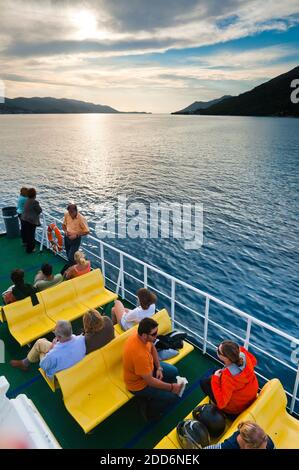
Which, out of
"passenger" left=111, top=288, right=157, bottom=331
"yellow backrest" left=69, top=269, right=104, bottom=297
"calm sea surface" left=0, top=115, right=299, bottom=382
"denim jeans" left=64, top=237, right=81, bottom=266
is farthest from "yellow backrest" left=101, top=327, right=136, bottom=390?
"calm sea surface" left=0, top=115, right=299, bottom=382

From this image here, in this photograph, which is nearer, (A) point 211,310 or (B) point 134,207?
(A) point 211,310

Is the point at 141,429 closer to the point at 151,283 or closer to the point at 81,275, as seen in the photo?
the point at 81,275

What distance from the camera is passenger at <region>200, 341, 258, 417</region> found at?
3.84 m

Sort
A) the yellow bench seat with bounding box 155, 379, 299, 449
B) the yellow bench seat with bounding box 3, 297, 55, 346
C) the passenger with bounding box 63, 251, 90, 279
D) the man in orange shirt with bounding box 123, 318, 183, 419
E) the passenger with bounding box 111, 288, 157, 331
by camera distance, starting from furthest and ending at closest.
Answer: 1. the passenger with bounding box 63, 251, 90, 279
2. the yellow bench seat with bounding box 3, 297, 55, 346
3. the passenger with bounding box 111, 288, 157, 331
4. the man in orange shirt with bounding box 123, 318, 183, 419
5. the yellow bench seat with bounding box 155, 379, 299, 449

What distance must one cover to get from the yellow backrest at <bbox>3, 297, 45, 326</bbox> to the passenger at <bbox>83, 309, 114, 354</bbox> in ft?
5.95

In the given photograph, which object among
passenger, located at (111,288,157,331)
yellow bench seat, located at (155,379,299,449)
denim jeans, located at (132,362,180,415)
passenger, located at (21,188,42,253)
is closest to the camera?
yellow bench seat, located at (155,379,299,449)

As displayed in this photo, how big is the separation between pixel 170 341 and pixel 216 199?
25.5 meters

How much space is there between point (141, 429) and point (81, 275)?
3.53 metres

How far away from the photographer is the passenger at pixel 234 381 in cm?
384

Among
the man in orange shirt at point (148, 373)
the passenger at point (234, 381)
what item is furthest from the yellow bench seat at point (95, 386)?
the passenger at point (234, 381)

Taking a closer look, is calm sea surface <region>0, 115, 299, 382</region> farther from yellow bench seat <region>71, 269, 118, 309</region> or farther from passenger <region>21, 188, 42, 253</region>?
passenger <region>21, 188, 42, 253</region>

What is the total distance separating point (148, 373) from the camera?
4297 mm
